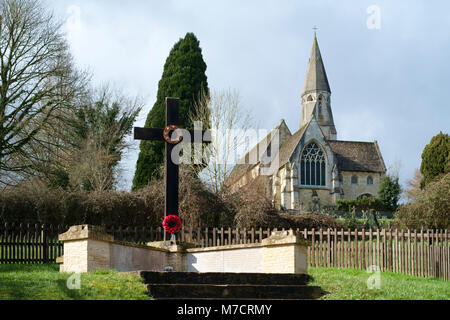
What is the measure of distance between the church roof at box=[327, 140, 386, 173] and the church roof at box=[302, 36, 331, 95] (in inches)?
481

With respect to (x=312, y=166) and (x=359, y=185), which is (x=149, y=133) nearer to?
(x=312, y=166)

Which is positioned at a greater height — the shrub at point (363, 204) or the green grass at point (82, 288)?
the shrub at point (363, 204)

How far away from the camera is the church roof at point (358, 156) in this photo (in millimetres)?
57091

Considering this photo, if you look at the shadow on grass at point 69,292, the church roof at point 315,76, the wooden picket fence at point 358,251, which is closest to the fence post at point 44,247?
the wooden picket fence at point 358,251

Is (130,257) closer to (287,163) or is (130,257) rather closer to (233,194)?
(233,194)

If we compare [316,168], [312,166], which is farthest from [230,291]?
[316,168]

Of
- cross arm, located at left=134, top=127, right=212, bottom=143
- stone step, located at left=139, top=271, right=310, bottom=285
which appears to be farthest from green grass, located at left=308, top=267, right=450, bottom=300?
cross arm, located at left=134, top=127, right=212, bottom=143

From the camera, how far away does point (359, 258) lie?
669 inches

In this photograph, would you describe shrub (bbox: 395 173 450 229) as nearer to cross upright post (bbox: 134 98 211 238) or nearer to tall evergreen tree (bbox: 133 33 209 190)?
cross upright post (bbox: 134 98 211 238)

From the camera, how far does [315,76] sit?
69750 millimetres

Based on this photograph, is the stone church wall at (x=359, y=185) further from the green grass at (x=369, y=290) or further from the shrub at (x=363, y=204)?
the green grass at (x=369, y=290)

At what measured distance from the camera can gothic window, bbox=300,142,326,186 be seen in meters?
54.2

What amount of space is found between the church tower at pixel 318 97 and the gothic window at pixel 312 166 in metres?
15.5

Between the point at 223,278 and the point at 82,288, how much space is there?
2.96m
